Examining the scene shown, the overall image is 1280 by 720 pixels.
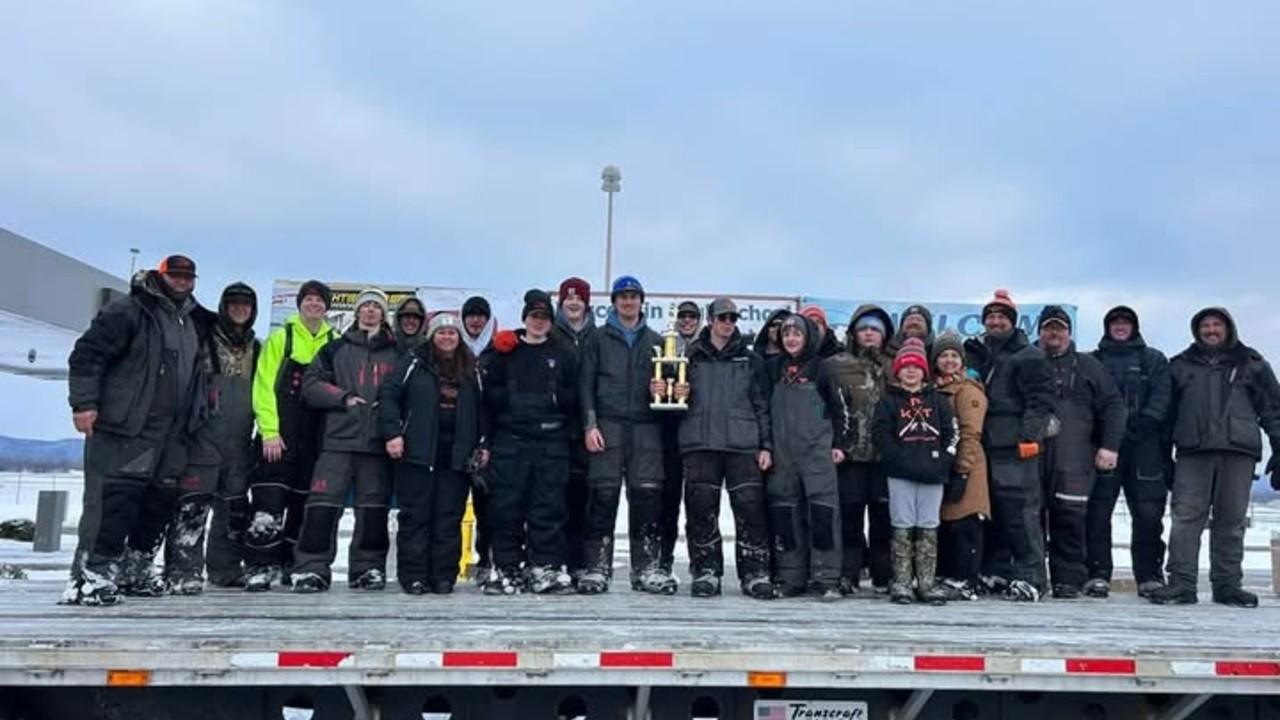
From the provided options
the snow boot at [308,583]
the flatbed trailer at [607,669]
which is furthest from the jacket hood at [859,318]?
the snow boot at [308,583]

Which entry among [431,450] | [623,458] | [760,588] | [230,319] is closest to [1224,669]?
[760,588]

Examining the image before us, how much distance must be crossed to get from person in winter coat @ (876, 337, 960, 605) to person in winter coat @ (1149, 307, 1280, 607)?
1671mm

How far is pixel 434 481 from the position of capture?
525 cm

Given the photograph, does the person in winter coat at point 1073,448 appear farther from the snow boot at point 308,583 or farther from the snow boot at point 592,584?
the snow boot at point 308,583

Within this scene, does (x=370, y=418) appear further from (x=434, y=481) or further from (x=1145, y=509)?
(x=1145, y=509)

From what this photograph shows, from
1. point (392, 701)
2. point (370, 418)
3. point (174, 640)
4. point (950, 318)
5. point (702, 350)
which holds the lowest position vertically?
point (392, 701)

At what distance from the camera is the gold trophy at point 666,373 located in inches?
207

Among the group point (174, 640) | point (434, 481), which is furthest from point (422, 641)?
point (434, 481)

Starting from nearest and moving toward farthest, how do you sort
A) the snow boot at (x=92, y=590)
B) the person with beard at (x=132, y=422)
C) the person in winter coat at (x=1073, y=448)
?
the snow boot at (x=92, y=590) < the person with beard at (x=132, y=422) < the person in winter coat at (x=1073, y=448)

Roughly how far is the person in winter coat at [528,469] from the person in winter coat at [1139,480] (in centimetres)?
346

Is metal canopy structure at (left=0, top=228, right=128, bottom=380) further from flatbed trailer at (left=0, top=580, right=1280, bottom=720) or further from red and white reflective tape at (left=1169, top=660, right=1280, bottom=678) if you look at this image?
red and white reflective tape at (left=1169, top=660, right=1280, bottom=678)

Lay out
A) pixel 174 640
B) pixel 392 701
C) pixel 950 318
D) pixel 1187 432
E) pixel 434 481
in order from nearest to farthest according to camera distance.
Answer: pixel 174 640 → pixel 392 701 → pixel 434 481 → pixel 1187 432 → pixel 950 318

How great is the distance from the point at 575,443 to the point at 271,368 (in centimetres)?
185

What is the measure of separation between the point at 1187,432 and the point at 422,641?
4.87 metres
